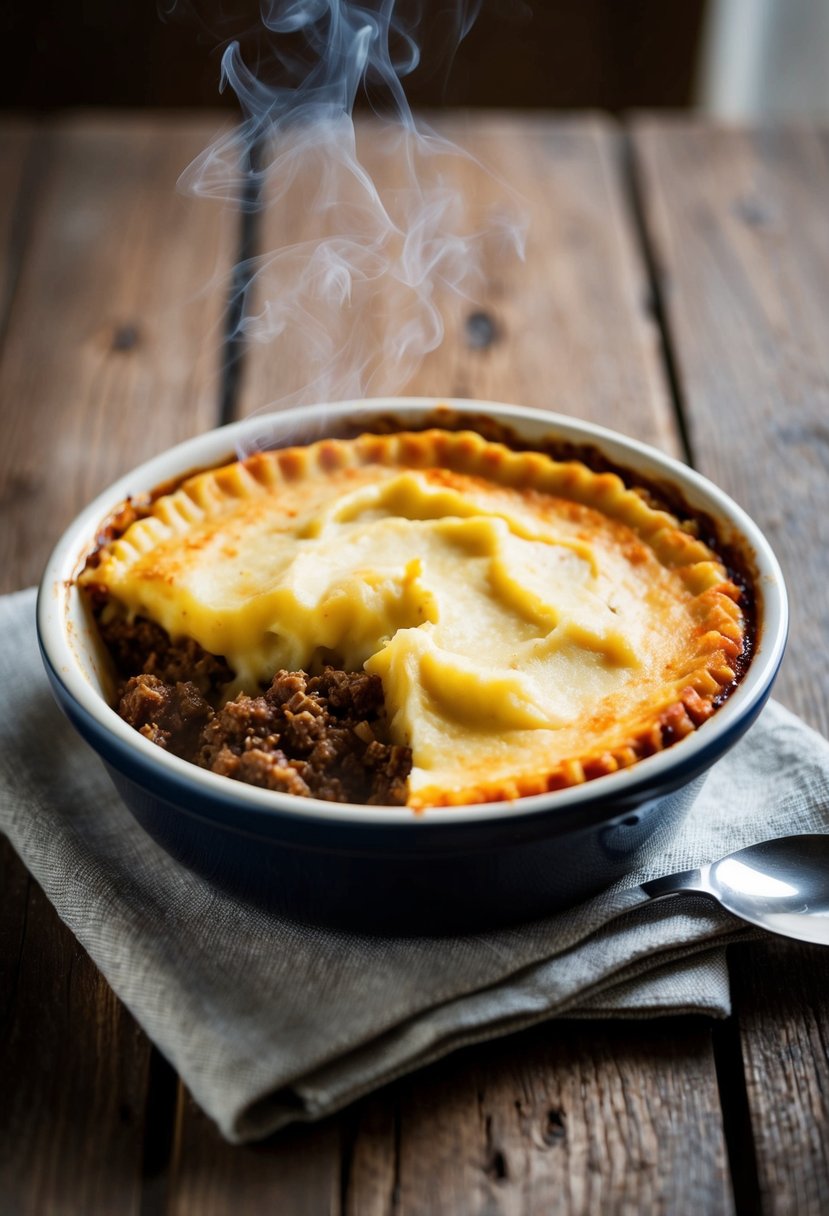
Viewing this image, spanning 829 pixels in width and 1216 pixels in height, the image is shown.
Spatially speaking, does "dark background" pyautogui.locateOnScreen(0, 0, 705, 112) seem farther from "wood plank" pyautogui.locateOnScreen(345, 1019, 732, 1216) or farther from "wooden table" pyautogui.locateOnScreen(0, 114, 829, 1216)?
"wood plank" pyautogui.locateOnScreen(345, 1019, 732, 1216)

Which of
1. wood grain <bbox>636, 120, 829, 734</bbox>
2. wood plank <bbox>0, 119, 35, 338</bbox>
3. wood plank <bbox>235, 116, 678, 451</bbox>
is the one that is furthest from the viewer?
wood plank <bbox>0, 119, 35, 338</bbox>

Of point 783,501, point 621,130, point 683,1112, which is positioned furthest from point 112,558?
point 621,130

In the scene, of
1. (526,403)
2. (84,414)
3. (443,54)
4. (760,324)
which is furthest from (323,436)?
(443,54)

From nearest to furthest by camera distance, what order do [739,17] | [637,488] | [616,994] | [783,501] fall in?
[616,994] < [637,488] < [783,501] < [739,17]

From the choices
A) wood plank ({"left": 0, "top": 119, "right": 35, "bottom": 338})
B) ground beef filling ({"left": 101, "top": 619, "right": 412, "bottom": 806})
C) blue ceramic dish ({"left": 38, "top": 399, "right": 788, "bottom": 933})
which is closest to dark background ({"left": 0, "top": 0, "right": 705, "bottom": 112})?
wood plank ({"left": 0, "top": 119, "right": 35, "bottom": 338})

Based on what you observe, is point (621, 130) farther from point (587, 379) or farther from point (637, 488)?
point (637, 488)

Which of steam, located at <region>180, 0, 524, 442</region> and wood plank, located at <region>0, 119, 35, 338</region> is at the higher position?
steam, located at <region>180, 0, 524, 442</region>
